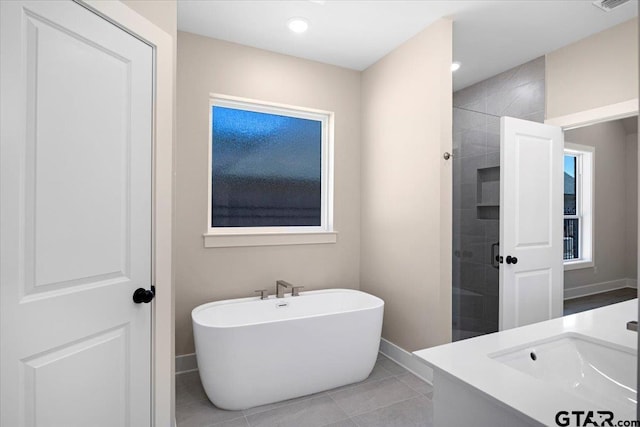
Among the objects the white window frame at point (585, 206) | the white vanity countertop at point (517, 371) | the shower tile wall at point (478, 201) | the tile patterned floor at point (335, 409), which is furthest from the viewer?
the white window frame at point (585, 206)

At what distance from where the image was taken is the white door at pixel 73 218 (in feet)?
3.51

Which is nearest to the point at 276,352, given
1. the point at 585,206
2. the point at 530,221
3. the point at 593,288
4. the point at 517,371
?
the point at 517,371

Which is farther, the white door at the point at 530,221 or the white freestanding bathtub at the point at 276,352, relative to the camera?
the white door at the point at 530,221

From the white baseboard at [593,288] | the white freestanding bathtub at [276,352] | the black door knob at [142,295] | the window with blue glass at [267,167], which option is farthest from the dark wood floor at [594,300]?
the black door knob at [142,295]

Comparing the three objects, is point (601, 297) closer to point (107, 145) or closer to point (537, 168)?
point (537, 168)

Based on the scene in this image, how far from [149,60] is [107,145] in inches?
19.0

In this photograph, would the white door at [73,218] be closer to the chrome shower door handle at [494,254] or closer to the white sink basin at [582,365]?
the white sink basin at [582,365]

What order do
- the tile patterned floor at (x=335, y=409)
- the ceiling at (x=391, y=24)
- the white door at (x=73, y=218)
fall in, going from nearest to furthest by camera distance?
the white door at (x=73, y=218) → the tile patterned floor at (x=335, y=409) → the ceiling at (x=391, y=24)

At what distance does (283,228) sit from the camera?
10.4 feet

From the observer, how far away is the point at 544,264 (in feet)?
9.21

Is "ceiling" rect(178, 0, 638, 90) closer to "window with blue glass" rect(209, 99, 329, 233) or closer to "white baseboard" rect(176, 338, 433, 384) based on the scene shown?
"window with blue glass" rect(209, 99, 329, 233)

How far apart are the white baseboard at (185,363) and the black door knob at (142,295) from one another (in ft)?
4.51

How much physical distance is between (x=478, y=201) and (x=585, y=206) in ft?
6.68

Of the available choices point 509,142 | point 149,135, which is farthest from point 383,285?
point 149,135
